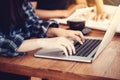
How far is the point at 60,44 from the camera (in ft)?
4.22

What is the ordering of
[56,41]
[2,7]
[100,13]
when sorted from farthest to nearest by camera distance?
[100,13] → [2,7] → [56,41]

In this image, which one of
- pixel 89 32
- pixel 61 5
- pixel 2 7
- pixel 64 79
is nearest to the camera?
pixel 64 79

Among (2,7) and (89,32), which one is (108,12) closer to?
(89,32)

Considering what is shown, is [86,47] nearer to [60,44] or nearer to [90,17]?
[60,44]

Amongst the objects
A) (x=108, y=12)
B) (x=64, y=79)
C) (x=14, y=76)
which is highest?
(x=108, y=12)

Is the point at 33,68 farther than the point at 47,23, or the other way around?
the point at 47,23

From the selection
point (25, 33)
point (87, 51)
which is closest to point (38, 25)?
point (25, 33)

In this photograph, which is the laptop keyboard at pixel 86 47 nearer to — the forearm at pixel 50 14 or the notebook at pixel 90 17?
the notebook at pixel 90 17

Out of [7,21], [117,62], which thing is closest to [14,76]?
[7,21]

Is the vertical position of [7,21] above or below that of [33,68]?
above

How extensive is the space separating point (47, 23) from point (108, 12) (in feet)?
1.51

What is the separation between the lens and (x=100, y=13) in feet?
6.01

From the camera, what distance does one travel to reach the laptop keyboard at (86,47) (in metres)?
1.29

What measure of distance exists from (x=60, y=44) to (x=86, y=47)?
0.52ft
